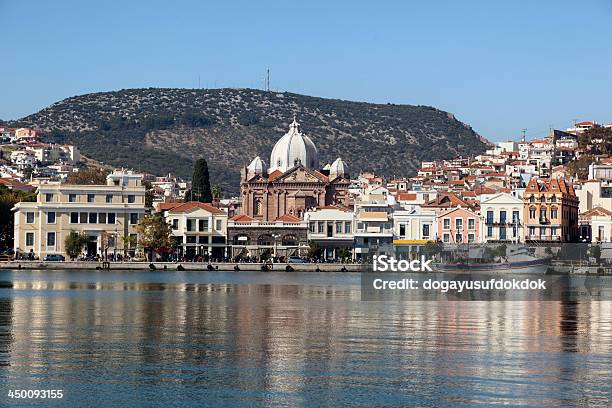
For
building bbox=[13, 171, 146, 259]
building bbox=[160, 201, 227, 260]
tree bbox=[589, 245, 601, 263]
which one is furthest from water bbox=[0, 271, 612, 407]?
building bbox=[160, 201, 227, 260]

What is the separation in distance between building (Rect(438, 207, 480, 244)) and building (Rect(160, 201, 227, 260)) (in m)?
17.8

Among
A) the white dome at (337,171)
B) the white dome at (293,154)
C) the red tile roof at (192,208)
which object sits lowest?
the red tile roof at (192,208)

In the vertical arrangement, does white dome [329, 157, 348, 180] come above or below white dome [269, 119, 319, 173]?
below

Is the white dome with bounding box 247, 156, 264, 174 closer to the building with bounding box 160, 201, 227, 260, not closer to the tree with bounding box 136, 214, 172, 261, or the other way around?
the building with bounding box 160, 201, 227, 260

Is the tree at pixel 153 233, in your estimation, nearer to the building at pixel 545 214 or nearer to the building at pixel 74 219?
the building at pixel 74 219

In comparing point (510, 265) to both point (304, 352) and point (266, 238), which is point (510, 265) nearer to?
point (266, 238)

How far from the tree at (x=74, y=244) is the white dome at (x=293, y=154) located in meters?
39.7

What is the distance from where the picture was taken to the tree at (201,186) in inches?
5482

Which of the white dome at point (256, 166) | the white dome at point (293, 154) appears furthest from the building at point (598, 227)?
the white dome at point (256, 166)

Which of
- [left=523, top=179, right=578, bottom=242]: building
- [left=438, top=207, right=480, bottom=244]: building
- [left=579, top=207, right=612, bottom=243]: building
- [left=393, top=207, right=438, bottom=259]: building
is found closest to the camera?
[left=438, top=207, right=480, bottom=244]: building

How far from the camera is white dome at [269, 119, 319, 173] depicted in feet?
468

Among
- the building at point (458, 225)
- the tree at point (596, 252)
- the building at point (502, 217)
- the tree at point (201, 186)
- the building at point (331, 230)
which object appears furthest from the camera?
the tree at point (201, 186)

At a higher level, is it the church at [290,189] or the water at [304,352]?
the church at [290,189]

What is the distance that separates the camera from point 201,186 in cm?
14050
